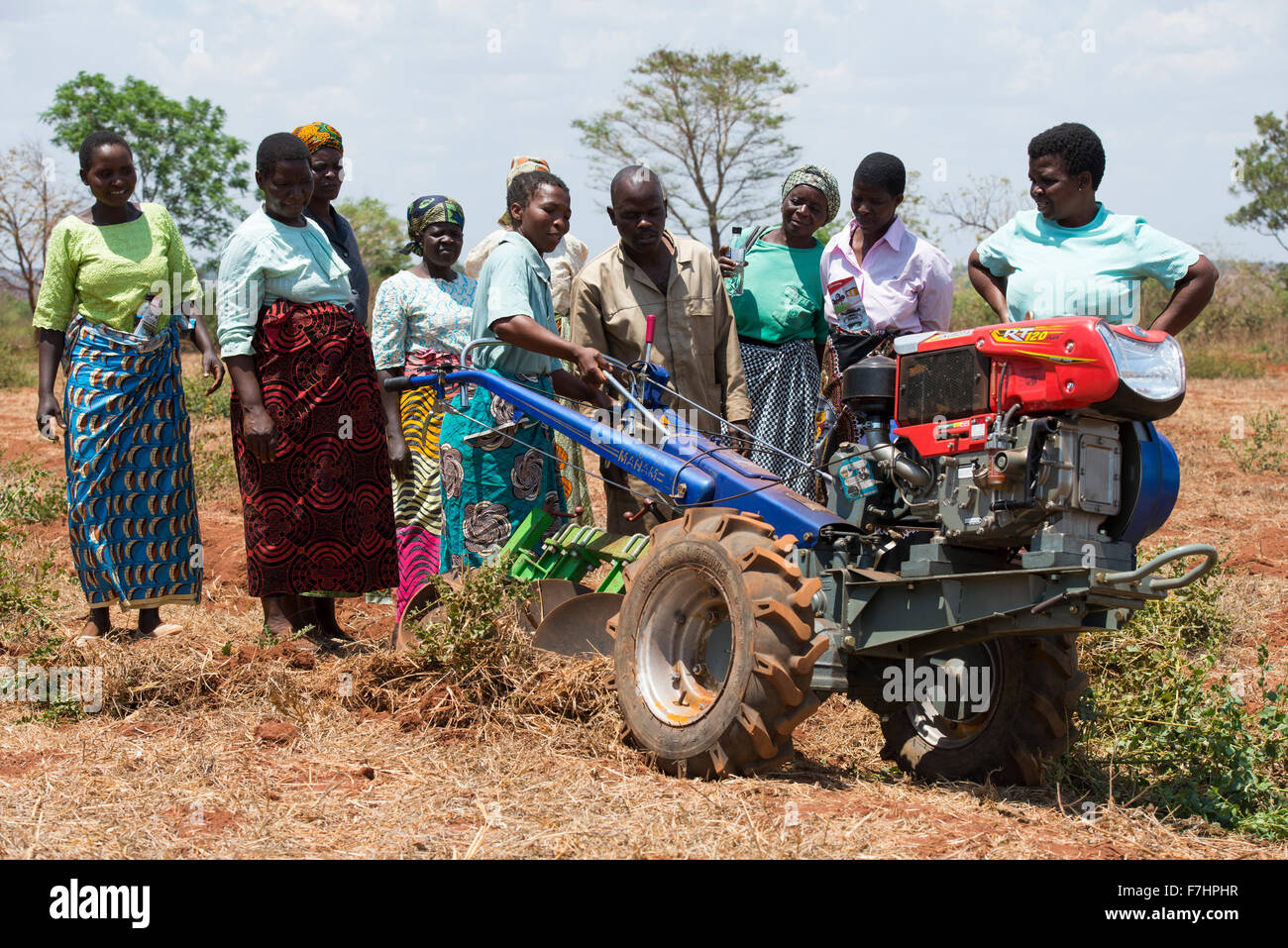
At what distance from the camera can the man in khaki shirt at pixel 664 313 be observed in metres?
5.75

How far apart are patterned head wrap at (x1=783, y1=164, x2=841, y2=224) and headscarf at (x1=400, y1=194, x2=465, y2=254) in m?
1.59

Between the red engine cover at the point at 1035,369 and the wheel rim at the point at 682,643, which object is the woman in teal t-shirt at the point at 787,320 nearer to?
the wheel rim at the point at 682,643

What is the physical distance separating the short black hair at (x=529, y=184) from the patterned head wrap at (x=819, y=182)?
43.7 inches

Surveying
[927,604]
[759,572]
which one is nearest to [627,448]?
[759,572]

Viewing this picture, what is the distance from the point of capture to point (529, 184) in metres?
5.87

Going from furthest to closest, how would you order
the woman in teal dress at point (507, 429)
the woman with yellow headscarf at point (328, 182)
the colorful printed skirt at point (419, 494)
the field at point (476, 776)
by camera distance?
the woman with yellow headscarf at point (328, 182) < the colorful printed skirt at point (419, 494) < the woman in teal dress at point (507, 429) < the field at point (476, 776)

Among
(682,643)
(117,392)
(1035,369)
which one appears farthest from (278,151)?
(1035,369)

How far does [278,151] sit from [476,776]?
2935mm

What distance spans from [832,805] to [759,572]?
2.37 ft

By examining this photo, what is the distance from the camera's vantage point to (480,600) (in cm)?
514

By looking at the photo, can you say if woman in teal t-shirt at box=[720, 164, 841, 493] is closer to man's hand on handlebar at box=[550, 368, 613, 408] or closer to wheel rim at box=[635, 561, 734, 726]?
man's hand on handlebar at box=[550, 368, 613, 408]

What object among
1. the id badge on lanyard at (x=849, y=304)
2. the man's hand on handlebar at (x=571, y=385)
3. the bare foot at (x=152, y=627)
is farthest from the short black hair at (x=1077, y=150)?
the bare foot at (x=152, y=627)

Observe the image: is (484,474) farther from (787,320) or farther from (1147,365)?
(1147,365)

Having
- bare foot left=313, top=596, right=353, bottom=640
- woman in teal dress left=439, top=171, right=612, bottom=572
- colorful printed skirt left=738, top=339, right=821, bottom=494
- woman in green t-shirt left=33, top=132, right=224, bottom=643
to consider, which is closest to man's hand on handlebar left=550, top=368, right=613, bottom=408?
woman in teal dress left=439, top=171, right=612, bottom=572
